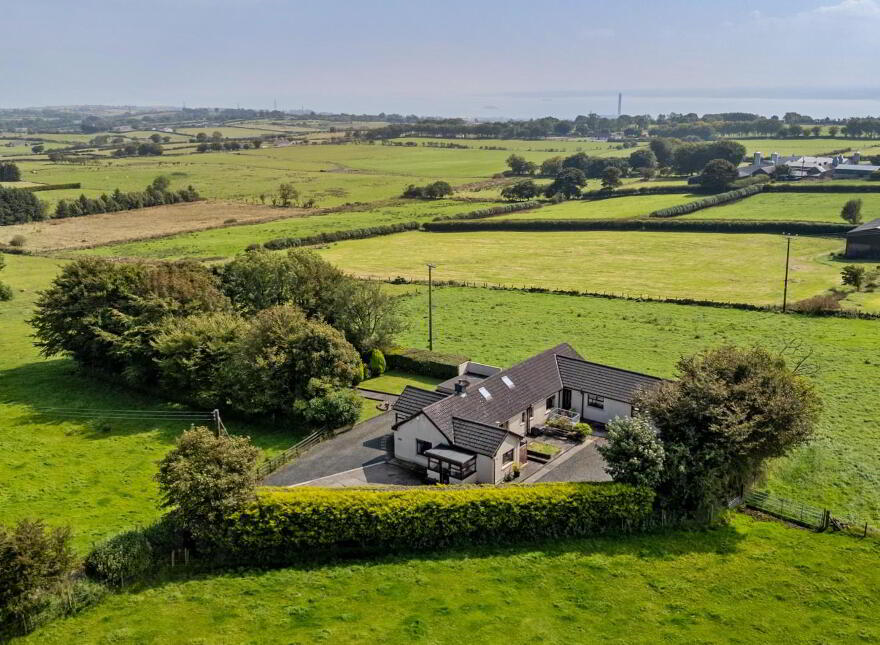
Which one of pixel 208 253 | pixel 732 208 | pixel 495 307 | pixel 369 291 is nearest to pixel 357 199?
pixel 208 253

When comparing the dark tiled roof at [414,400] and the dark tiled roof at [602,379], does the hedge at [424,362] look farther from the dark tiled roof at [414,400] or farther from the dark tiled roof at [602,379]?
the dark tiled roof at [414,400]

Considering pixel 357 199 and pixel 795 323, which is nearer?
pixel 795 323

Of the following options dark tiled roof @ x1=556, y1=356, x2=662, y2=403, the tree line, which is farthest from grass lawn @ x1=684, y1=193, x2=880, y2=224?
the tree line

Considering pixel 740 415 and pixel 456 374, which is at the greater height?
pixel 740 415

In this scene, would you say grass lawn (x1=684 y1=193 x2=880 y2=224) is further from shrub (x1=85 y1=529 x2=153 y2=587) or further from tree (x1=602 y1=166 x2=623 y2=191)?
shrub (x1=85 y1=529 x2=153 y2=587)

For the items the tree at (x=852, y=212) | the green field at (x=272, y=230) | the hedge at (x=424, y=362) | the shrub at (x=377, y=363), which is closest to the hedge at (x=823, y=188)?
the tree at (x=852, y=212)

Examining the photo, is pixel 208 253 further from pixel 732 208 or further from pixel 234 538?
pixel 732 208

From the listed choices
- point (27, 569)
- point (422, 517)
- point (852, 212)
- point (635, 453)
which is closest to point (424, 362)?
point (635, 453)
